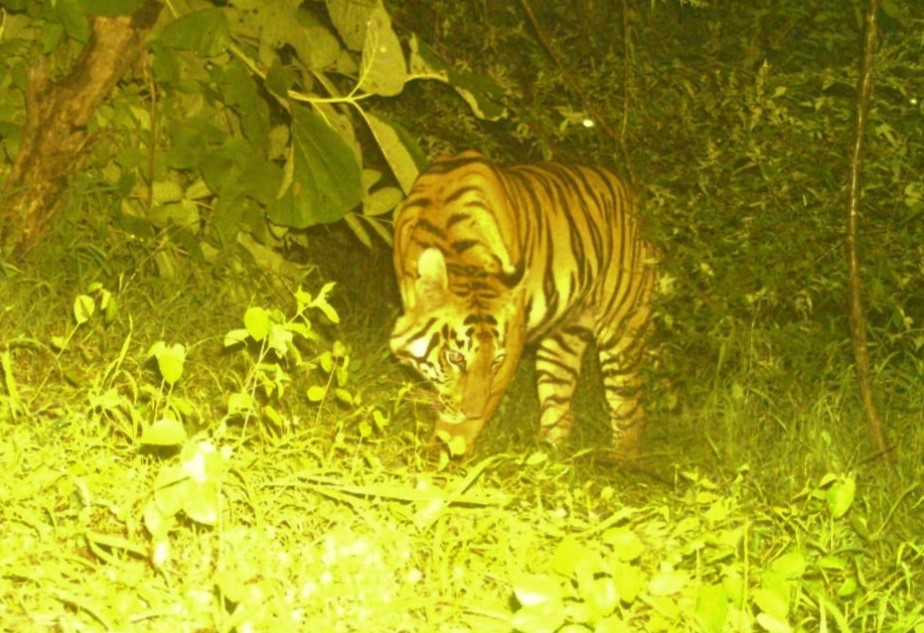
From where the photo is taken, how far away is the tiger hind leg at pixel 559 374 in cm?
554

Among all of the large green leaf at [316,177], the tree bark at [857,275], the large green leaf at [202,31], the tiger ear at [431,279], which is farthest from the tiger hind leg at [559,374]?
the large green leaf at [202,31]

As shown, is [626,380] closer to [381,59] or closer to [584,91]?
[584,91]

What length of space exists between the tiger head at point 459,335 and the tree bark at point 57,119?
118 cm

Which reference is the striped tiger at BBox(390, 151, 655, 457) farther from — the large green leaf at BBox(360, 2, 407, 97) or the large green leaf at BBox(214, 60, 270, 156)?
the large green leaf at BBox(214, 60, 270, 156)

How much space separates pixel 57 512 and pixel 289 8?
2289 mm

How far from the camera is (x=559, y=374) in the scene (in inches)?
223

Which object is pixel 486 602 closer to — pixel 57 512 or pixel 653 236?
pixel 57 512

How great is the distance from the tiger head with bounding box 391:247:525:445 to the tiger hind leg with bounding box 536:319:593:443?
23.7 inches

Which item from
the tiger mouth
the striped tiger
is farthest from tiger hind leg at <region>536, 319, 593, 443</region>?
the tiger mouth

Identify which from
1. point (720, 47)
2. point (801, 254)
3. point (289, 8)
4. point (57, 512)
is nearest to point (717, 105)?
point (720, 47)

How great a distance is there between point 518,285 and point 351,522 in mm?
1888

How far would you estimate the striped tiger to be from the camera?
485 centimetres

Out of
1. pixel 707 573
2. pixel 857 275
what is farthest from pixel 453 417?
pixel 707 573

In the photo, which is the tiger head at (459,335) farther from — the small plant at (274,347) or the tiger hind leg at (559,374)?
the small plant at (274,347)
